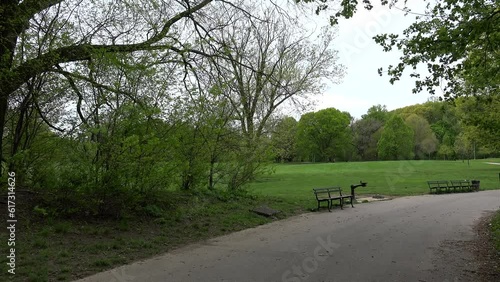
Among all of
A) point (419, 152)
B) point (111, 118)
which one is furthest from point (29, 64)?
point (419, 152)

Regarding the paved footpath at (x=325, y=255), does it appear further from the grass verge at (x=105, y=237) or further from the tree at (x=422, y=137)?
the tree at (x=422, y=137)

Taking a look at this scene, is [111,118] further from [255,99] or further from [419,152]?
[419,152]

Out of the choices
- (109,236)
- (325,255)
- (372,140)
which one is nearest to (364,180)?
(325,255)

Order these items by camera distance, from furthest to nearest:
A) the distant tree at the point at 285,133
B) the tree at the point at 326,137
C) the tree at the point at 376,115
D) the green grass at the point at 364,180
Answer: the tree at the point at 376,115
the tree at the point at 326,137
the green grass at the point at 364,180
the distant tree at the point at 285,133

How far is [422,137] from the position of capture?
3159 inches

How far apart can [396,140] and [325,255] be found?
73210 millimetres

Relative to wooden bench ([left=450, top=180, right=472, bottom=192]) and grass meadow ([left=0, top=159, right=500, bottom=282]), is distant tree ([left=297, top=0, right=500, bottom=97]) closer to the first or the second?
grass meadow ([left=0, top=159, right=500, bottom=282])

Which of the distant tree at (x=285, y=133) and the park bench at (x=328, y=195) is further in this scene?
the distant tree at (x=285, y=133)

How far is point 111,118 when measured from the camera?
321 inches

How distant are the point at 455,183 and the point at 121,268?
990 inches

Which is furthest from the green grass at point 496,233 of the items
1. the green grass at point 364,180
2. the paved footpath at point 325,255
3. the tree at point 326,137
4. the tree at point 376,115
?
the tree at point 376,115

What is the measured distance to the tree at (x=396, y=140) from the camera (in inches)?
2933

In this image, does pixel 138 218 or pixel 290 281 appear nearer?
pixel 290 281

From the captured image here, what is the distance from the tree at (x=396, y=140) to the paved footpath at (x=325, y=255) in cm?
6682
